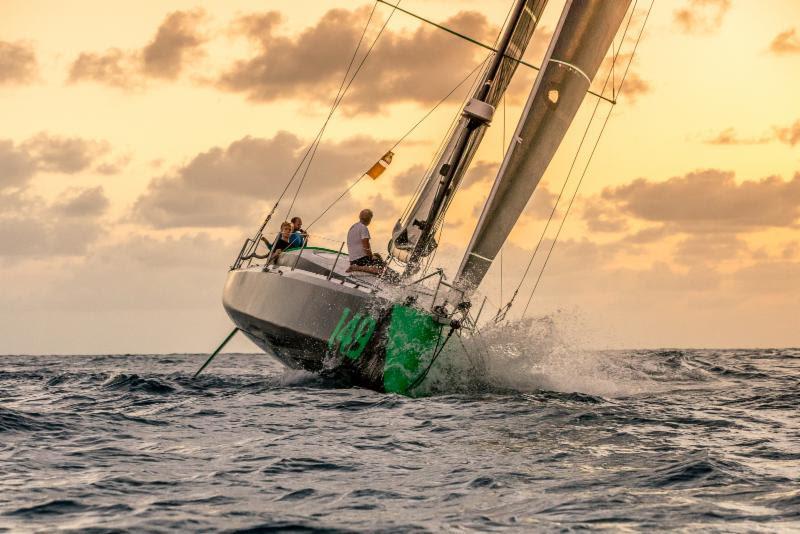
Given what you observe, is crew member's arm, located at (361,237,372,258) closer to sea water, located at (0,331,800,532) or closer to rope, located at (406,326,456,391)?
sea water, located at (0,331,800,532)

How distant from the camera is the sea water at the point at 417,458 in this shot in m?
5.22

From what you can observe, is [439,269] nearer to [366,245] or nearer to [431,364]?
[431,364]

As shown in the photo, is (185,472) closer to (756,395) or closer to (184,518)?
(184,518)

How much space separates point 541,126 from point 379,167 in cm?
370

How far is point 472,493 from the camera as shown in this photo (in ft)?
19.0

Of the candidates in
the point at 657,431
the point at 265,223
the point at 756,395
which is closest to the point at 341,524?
the point at 657,431

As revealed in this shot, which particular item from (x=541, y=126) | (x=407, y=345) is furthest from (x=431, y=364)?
(x=541, y=126)

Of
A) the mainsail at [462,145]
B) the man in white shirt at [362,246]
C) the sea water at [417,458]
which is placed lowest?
the sea water at [417,458]

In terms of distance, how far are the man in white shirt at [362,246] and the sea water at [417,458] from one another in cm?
150

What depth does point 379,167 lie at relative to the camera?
13773 millimetres

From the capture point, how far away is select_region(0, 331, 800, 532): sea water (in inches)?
205

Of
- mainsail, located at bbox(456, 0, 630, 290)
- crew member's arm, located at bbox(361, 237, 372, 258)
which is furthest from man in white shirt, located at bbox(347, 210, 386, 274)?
mainsail, located at bbox(456, 0, 630, 290)

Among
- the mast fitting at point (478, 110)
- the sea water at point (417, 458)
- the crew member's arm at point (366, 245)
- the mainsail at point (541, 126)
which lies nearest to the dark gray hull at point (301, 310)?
the sea water at point (417, 458)

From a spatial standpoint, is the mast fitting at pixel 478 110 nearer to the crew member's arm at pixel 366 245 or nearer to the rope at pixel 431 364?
the crew member's arm at pixel 366 245
